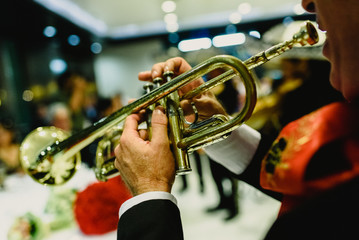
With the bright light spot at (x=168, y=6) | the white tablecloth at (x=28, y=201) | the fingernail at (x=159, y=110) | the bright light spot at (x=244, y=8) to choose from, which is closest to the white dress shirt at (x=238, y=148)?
the fingernail at (x=159, y=110)

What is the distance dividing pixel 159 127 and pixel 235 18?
7214 millimetres

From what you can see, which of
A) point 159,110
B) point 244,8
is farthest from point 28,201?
point 244,8

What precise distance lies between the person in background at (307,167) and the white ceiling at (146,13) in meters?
4.90

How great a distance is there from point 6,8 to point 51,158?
3851 millimetres

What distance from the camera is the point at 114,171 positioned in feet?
3.10

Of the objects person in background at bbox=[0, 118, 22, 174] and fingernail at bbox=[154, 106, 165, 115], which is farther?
person in background at bbox=[0, 118, 22, 174]

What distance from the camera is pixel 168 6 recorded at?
579 cm

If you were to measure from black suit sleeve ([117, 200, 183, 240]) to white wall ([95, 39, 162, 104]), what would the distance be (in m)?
7.58

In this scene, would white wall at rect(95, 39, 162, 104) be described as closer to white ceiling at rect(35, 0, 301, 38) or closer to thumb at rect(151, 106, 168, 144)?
white ceiling at rect(35, 0, 301, 38)

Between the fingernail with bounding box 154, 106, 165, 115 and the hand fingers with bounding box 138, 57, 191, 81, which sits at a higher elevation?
the hand fingers with bounding box 138, 57, 191, 81

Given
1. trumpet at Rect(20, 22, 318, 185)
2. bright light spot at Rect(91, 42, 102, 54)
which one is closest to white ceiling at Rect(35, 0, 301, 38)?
bright light spot at Rect(91, 42, 102, 54)

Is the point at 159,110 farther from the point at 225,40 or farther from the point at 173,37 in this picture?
the point at 173,37

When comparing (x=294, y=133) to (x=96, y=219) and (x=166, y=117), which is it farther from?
(x=96, y=219)

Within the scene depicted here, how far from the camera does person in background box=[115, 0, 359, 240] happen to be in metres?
0.39
